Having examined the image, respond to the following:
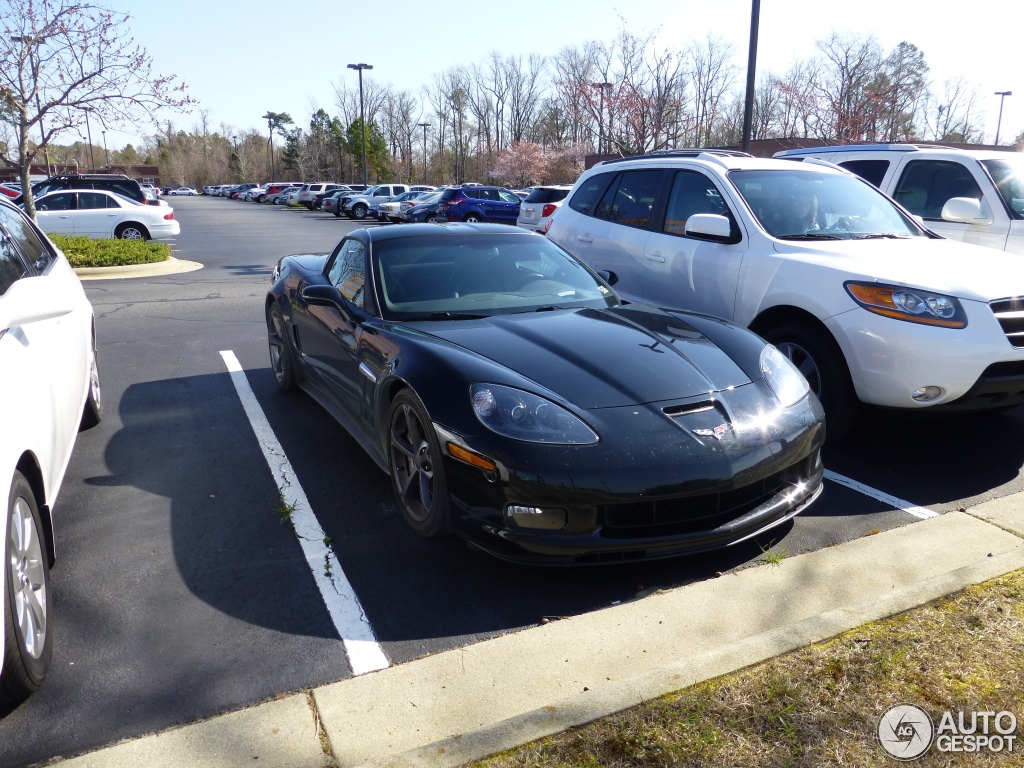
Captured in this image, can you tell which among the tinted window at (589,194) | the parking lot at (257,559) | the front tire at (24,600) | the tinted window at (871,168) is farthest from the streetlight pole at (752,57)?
the front tire at (24,600)

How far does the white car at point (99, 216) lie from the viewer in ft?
59.2

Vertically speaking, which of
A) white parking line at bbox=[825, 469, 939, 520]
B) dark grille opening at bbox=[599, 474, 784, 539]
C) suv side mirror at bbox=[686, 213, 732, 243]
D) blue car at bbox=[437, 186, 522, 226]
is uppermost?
suv side mirror at bbox=[686, 213, 732, 243]

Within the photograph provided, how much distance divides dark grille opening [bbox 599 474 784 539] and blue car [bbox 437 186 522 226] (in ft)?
83.4

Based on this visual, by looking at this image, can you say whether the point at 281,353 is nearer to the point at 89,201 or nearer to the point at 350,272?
the point at 350,272

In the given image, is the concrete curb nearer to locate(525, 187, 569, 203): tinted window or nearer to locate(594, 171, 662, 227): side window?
locate(525, 187, 569, 203): tinted window

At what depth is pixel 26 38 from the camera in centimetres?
1274

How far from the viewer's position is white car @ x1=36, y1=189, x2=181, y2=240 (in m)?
18.0

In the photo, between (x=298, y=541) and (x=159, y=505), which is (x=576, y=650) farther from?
(x=159, y=505)

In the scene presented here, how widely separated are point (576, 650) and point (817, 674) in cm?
80

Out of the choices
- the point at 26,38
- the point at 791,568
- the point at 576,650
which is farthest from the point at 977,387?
the point at 26,38

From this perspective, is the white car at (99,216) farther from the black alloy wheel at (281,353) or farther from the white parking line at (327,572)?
the white parking line at (327,572)

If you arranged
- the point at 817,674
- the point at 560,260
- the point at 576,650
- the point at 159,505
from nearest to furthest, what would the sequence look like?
the point at 817,674
the point at 576,650
the point at 159,505
the point at 560,260

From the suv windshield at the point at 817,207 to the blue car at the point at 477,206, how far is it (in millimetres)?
22525

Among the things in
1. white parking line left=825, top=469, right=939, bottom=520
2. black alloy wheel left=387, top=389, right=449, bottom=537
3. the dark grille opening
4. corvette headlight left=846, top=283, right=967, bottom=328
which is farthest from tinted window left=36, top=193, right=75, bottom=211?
the dark grille opening
